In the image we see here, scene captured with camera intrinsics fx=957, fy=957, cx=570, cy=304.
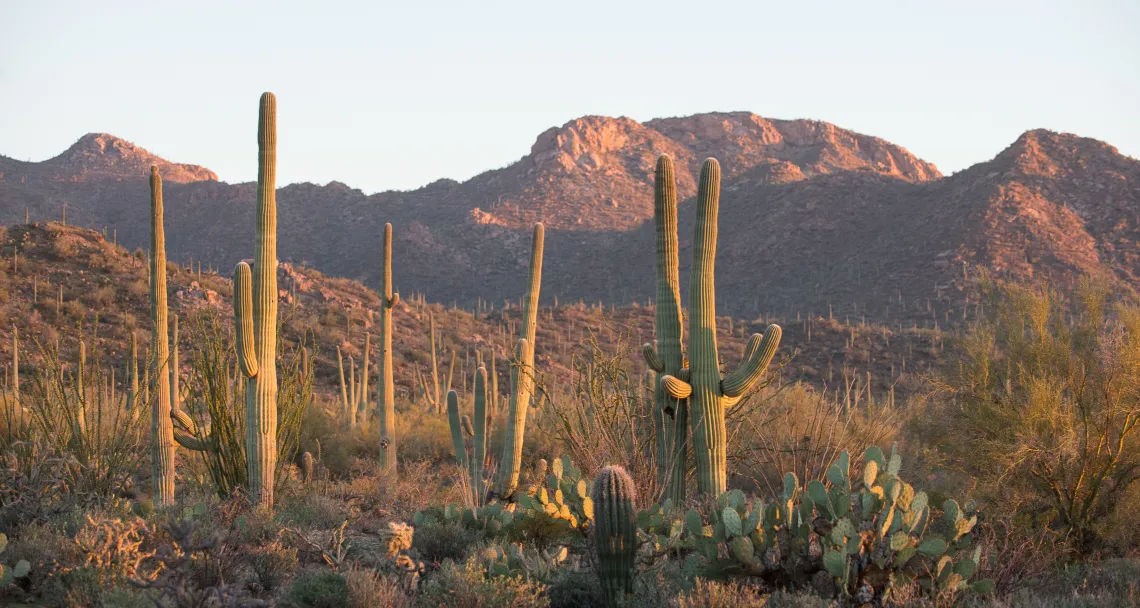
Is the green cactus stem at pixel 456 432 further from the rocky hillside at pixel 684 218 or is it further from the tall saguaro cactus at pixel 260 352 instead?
the rocky hillside at pixel 684 218

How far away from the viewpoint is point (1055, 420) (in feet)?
33.3

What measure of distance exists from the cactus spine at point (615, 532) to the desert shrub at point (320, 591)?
1587 mm

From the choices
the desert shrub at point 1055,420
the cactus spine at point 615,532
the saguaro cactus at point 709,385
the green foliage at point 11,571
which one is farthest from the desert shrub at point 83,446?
the desert shrub at point 1055,420

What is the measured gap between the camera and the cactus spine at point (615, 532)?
5992 millimetres

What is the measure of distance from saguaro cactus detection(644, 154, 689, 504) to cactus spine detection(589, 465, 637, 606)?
2.11 metres

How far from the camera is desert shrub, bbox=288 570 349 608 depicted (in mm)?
5711

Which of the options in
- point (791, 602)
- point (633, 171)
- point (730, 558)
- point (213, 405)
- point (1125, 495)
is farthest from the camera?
point (633, 171)

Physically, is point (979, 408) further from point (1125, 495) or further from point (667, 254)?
point (667, 254)

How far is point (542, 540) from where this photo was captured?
308 inches

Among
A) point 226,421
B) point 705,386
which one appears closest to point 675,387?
point 705,386

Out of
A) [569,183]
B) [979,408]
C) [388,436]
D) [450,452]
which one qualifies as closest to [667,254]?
[979,408]

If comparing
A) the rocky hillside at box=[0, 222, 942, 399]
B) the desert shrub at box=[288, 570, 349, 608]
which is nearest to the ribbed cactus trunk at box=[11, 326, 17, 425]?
the rocky hillside at box=[0, 222, 942, 399]

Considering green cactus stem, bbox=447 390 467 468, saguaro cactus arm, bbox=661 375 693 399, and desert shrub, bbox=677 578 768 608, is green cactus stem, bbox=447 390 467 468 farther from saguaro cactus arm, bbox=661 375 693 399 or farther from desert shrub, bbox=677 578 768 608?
desert shrub, bbox=677 578 768 608

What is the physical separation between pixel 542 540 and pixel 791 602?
106 inches
